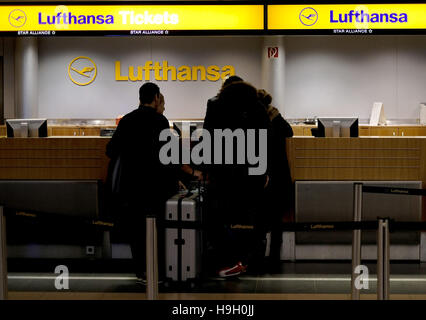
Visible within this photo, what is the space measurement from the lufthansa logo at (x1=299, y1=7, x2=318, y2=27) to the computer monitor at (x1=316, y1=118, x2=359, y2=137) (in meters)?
1.16

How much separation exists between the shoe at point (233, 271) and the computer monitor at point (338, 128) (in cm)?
180

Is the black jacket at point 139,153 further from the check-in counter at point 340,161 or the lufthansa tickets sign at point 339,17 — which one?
the lufthansa tickets sign at point 339,17

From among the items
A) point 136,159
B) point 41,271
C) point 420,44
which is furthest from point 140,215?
point 420,44

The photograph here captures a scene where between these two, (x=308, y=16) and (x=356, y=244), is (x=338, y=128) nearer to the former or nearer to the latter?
(x=308, y=16)

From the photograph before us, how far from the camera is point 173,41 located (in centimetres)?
1308

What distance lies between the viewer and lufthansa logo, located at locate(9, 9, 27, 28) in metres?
6.85

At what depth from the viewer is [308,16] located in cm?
670

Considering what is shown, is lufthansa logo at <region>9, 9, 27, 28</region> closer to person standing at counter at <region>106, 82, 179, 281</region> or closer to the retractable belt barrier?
person standing at counter at <region>106, 82, 179, 281</region>

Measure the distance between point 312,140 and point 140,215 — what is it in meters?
1.88

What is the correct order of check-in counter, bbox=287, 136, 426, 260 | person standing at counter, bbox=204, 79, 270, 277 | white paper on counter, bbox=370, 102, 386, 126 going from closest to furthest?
person standing at counter, bbox=204, 79, 270, 277, check-in counter, bbox=287, 136, 426, 260, white paper on counter, bbox=370, 102, 386, 126

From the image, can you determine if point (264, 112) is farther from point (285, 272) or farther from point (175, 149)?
point (285, 272)

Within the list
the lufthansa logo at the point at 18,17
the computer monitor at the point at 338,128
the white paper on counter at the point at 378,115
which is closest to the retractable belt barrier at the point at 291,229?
the computer monitor at the point at 338,128

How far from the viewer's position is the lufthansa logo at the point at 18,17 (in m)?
6.85

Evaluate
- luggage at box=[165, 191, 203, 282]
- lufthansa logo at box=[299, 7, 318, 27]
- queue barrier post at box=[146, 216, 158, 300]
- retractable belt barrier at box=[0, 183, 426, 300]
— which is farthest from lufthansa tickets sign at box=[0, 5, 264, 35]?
queue barrier post at box=[146, 216, 158, 300]
